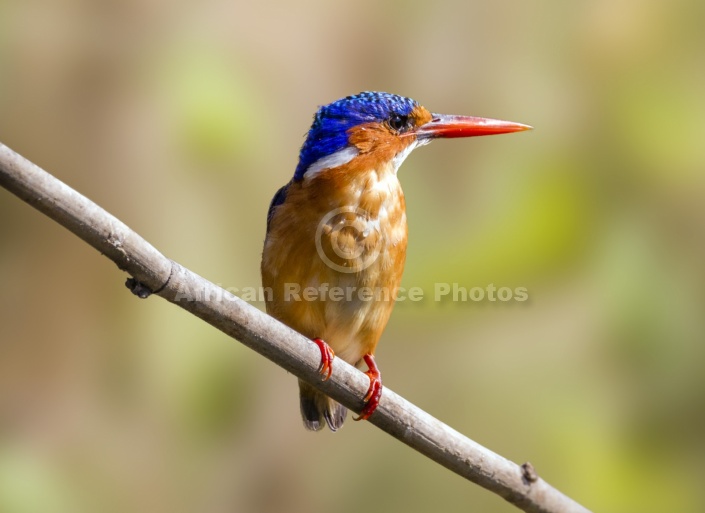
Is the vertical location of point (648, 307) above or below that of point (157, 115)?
above

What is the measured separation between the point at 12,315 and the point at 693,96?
2606 millimetres

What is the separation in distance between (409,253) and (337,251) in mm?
1037

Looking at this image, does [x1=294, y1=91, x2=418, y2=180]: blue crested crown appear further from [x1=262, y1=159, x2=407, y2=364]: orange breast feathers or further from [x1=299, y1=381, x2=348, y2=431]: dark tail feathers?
[x1=299, y1=381, x2=348, y2=431]: dark tail feathers

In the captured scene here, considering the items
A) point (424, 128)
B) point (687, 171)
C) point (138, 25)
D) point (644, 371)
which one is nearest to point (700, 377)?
point (644, 371)

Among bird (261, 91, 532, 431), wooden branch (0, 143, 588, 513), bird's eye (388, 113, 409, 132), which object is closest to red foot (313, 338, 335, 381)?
wooden branch (0, 143, 588, 513)

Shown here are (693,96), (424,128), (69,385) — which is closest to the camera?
(424,128)

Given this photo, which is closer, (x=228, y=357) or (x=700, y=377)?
(x=228, y=357)

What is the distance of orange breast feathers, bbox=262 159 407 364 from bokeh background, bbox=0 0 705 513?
3.07ft

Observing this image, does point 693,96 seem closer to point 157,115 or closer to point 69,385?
point 157,115

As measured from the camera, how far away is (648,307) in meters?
2.98

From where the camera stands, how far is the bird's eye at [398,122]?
1948mm

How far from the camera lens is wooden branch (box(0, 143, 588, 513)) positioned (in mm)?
1150
